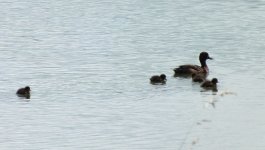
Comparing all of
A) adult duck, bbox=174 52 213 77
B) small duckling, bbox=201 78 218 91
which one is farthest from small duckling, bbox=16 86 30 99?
adult duck, bbox=174 52 213 77

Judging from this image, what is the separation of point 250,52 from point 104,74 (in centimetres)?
460

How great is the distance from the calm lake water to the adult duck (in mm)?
177

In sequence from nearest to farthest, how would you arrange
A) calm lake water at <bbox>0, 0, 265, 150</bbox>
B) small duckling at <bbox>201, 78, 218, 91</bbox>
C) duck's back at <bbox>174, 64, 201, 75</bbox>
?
calm lake water at <bbox>0, 0, 265, 150</bbox>
small duckling at <bbox>201, 78, 218, 91</bbox>
duck's back at <bbox>174, 64, 201, 75</bbox>

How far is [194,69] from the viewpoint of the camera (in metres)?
25.8

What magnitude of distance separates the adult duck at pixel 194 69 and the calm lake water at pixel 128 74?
0.58 ft

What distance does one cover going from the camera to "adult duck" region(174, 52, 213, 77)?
2509cm

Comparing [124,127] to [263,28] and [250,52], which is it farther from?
[263,28]

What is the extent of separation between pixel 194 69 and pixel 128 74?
1656 millimetres

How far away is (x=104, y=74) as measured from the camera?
82.7 ft

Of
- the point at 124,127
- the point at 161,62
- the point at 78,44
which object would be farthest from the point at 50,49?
the point at 124,127

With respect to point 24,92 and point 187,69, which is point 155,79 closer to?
point 187,69

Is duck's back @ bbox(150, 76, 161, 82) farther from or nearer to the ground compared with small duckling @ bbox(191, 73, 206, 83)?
farther from the ground

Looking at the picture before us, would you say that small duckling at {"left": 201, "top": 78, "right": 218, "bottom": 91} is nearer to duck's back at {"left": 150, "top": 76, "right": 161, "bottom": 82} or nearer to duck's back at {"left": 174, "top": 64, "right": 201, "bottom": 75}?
duck's back at {"left": 150, "top": 76, "right": 161, "bottom": 82}

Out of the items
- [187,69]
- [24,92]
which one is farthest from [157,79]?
[24,92]
